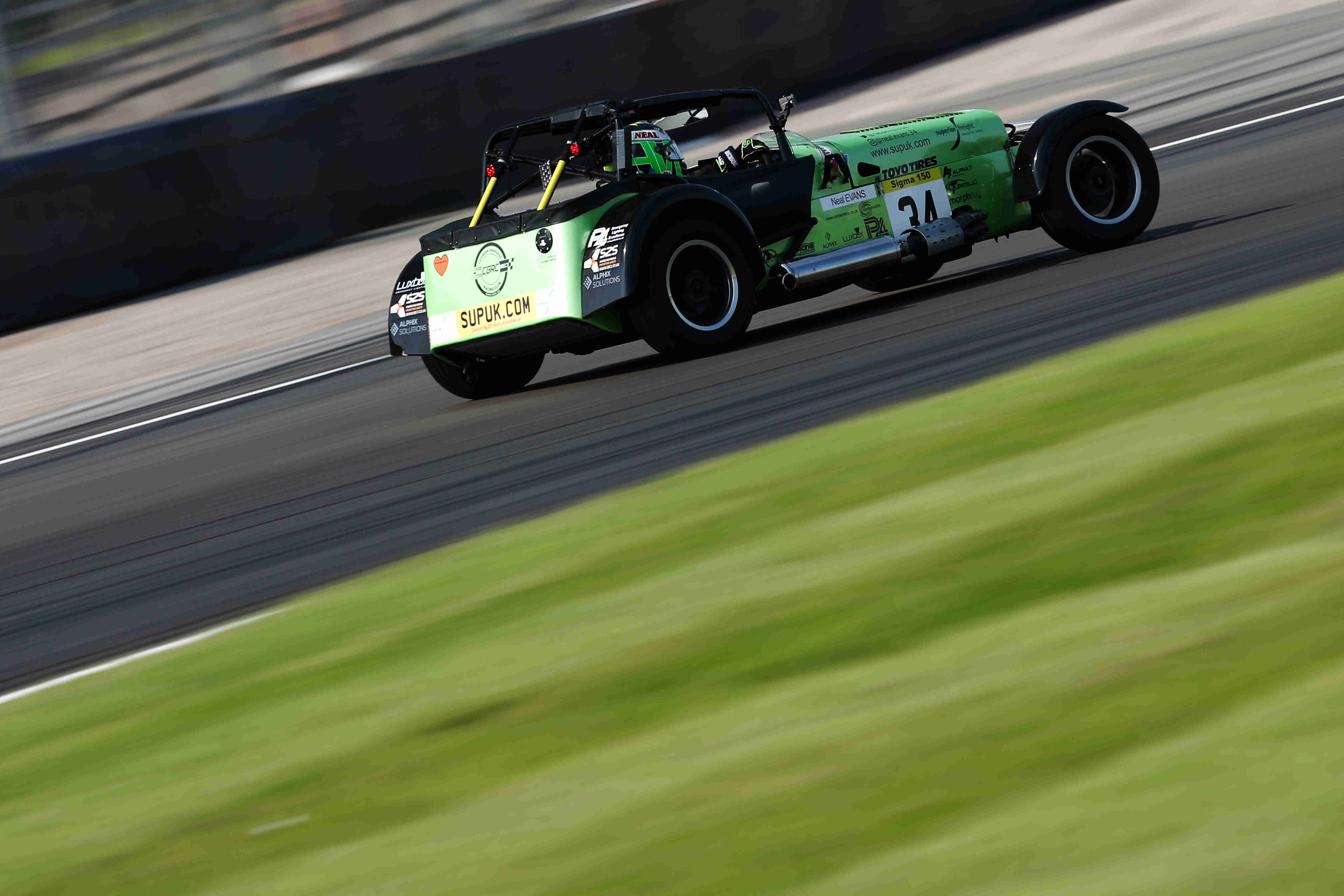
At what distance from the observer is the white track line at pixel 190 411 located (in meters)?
10.9

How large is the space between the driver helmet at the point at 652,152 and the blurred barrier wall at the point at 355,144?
5.73 meters

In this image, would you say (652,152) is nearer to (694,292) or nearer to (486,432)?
(694,292)

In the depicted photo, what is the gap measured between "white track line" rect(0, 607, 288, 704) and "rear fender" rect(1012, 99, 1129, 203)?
5.83m

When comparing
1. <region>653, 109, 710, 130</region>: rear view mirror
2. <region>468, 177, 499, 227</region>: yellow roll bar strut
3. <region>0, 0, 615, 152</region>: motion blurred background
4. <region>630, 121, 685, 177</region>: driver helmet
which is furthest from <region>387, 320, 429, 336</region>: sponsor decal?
<region>0, 0, 615, 152</region>: motion blurred background

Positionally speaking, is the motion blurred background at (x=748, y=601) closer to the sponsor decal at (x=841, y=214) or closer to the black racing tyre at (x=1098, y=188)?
the black racing tyre at (x=1098, y=188)

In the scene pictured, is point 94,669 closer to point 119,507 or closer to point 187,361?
point 119,507

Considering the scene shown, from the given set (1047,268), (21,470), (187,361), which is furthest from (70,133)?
(1047,268)

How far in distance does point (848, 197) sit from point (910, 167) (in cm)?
46

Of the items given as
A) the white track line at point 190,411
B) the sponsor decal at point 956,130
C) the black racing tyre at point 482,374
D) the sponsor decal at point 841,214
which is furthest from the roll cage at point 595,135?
the white track line at point 190,411

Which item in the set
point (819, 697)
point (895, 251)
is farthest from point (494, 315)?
point (819, 697)

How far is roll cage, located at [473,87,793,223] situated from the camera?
9.27 m

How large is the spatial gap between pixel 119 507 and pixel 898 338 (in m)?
3.83

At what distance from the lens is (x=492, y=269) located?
9.22 metres

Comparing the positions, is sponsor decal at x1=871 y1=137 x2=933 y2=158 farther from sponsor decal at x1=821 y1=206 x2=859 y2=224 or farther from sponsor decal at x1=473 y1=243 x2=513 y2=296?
sponsor decal at x1=473 y1=243 x2=513 y2=296
